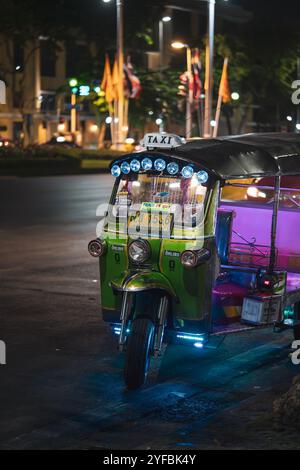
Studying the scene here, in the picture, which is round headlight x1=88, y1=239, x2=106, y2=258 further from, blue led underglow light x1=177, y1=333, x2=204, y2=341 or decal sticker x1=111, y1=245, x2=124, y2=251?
blue led underglow light x1=177, y1=333, x2=204, y2=341

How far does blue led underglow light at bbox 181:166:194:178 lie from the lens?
871cm

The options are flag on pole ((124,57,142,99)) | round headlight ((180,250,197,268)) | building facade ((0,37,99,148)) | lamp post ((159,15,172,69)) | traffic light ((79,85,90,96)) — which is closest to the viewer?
round headlight ((180,250,197,268))

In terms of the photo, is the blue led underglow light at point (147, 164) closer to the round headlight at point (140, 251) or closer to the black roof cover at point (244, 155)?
the black roof cover at point (244, 155)

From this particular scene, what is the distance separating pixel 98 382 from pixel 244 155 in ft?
8.60

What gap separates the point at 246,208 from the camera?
35.5 feet

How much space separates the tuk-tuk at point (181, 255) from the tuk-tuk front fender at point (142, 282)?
0.01 metres

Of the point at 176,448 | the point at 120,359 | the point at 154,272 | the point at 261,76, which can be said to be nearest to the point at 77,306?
the point at 120,359

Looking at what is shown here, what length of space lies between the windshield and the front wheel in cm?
97

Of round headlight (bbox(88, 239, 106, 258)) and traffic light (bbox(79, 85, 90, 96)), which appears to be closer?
round headlight (bbox(88, 239, 106, 258))

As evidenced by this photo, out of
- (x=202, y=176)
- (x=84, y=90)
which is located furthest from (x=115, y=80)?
(x=202, y=176)

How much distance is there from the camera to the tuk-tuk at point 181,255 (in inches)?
340

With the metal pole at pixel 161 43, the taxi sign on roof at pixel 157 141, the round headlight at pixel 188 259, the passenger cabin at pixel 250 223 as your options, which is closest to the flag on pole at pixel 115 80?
the metal pole at pixel 161 43

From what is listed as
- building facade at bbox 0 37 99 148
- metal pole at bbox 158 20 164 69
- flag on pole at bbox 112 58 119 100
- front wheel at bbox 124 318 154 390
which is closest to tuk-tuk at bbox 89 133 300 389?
front wheel at bbox 124 318 154 390
